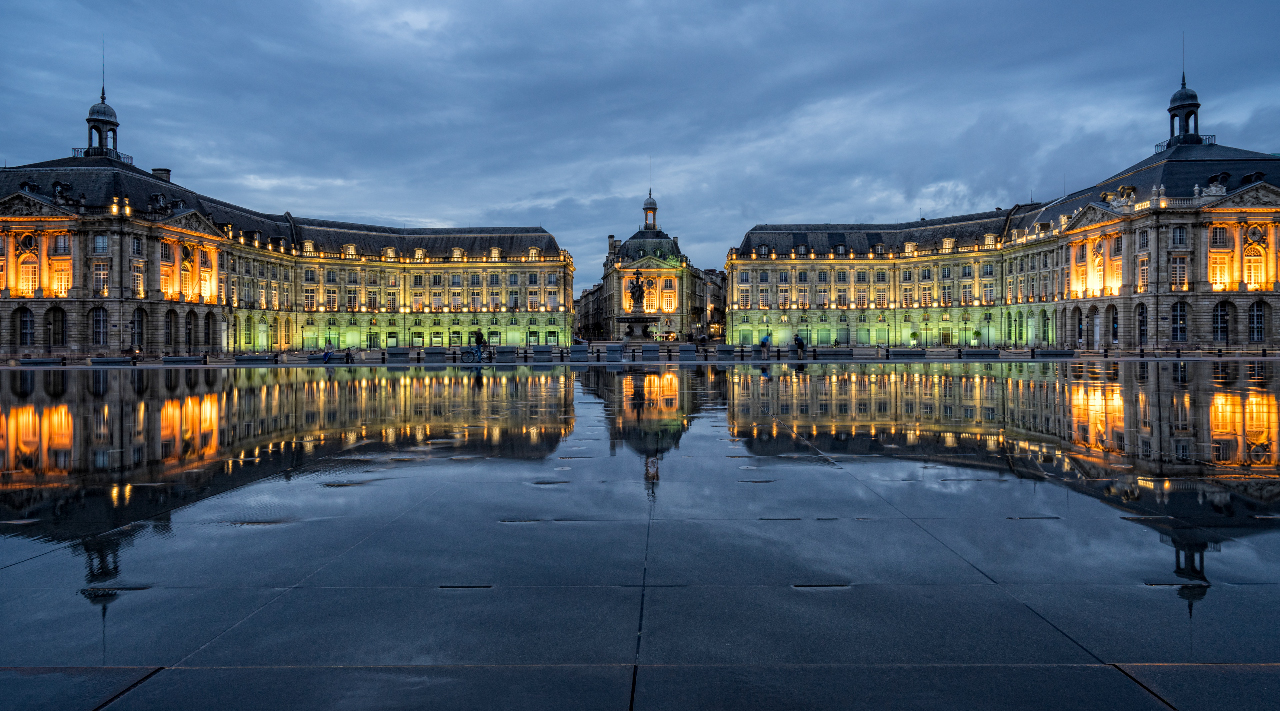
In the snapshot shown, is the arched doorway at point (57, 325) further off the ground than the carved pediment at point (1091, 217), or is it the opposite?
the carved pediment at point (1091, 217)

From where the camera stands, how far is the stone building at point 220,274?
63.4 m

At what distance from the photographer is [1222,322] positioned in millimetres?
64000

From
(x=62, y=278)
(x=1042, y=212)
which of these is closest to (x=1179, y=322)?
(x=1042, y=212)

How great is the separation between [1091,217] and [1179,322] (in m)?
14.2

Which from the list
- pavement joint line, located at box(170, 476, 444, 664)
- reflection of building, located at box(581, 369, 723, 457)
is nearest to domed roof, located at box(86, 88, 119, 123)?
reflection of building, located at box(581, 369, 723, 457)

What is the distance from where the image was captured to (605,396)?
19250mm

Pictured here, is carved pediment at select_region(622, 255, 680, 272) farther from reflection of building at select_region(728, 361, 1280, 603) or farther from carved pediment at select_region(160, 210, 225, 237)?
reflection of building at select_region(728, 361, 1280, 603)

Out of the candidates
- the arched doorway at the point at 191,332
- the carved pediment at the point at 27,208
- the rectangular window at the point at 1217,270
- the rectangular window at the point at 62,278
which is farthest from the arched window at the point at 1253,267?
the rectangular window at the point at 62,278

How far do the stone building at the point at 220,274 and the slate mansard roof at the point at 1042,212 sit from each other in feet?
126

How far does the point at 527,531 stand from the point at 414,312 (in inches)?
3964

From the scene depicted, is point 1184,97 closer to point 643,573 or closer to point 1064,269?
point 1064,269

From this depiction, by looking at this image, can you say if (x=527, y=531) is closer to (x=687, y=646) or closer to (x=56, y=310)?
(x=687, y=646)

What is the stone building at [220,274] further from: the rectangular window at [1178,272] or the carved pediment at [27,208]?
the rectangular window at [1178,272]

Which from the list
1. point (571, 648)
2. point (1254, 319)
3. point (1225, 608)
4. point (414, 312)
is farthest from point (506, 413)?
point (414, 312)
